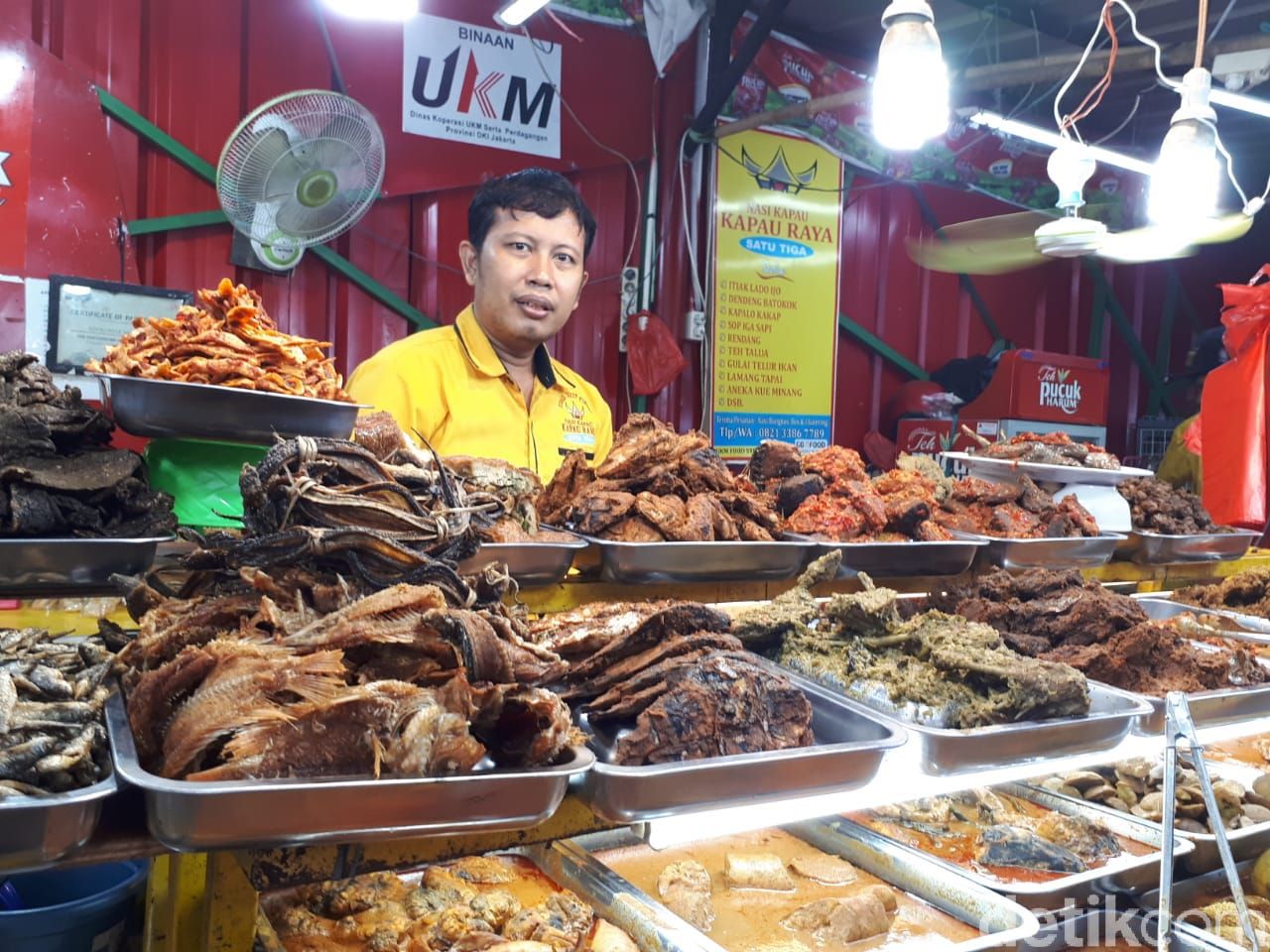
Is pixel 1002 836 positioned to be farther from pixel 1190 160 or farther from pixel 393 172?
pixel 393 172

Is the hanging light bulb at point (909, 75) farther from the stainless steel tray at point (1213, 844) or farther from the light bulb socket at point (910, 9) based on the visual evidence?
the stainless steel tray at point (1213, 844)

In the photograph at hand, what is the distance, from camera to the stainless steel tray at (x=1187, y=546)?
3326mm

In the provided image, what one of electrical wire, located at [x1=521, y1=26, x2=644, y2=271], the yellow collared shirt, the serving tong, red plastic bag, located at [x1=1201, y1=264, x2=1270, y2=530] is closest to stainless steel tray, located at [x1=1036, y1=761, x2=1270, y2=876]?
the serving tong

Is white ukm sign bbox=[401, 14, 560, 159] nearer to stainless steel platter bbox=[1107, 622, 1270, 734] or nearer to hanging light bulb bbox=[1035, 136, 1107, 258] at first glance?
hanging light bulb bbox=[1035, 136, 1107, 258]

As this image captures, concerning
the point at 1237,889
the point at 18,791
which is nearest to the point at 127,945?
the point at 18,791

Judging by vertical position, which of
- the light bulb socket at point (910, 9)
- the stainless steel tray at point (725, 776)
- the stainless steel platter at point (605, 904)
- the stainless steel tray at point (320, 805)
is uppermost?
the light bulb socket at point (910, 9)

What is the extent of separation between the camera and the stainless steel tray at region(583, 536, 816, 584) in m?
2.20

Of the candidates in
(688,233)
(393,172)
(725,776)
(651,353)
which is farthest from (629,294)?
(725,776)

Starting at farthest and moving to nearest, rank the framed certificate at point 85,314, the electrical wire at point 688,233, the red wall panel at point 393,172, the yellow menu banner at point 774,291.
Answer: the yellow menu banner at point 774,291, the electrical wire at point 688,233, the red wall panel at point 393,172, the framed certificate at point 85,314

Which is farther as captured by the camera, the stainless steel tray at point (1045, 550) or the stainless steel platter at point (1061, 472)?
the stainless steel platter at point (1061, 472)

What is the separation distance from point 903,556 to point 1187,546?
4.84 feet

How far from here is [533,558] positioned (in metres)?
2.02

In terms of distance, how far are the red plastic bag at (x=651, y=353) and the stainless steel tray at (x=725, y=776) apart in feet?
14.5

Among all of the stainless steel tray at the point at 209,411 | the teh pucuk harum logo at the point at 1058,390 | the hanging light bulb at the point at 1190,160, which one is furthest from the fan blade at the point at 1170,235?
the teh pucuk harum logo at the point at 1058,390
